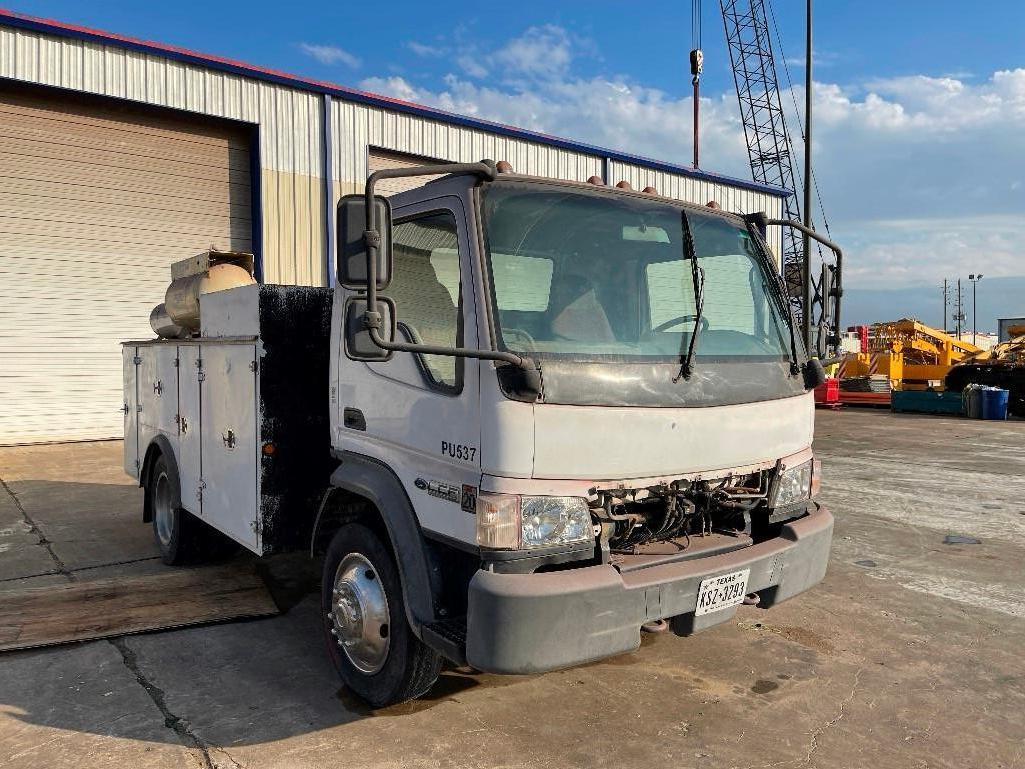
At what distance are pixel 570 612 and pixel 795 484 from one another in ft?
5.09

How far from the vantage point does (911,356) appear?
24.1m

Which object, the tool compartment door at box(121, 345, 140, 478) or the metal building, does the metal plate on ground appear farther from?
the metal building

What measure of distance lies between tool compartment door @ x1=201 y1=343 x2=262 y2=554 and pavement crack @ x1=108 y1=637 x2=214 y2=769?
2.54 ft

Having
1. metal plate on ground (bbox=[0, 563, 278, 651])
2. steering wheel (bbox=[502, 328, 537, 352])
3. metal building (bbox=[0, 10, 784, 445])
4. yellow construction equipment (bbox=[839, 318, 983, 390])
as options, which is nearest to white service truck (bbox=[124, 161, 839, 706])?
steering wheel (bbox=[502, 328, 537, 352])

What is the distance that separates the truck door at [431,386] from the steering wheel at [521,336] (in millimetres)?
123

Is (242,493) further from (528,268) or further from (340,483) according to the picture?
(528,268)

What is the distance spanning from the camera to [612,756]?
3107 millimetres

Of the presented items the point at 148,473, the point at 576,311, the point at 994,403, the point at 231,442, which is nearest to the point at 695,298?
the point at 576,311

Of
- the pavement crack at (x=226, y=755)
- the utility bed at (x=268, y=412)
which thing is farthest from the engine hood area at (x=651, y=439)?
the utility bed at (x=268, y=412)

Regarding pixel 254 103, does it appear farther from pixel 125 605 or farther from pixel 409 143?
pixel 125 605

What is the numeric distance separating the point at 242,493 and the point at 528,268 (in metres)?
2.23

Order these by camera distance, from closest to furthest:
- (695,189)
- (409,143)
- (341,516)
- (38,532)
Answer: (341,516) < (38,532) < (409,143) < (695,189)

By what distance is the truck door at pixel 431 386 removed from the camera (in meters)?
2.92

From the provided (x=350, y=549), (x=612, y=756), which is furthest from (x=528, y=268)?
(x=612, y=756)
